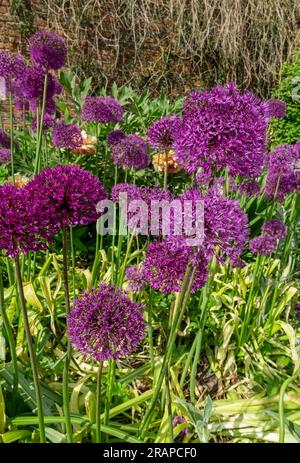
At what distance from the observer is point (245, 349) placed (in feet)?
6.91

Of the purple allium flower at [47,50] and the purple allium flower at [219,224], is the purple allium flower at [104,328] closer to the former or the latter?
the purple allium flower at [219,224]

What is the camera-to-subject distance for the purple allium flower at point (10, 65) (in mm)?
2048

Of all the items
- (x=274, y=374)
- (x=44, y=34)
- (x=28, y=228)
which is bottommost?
(x=274, y=374)

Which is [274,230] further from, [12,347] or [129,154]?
[12,347]

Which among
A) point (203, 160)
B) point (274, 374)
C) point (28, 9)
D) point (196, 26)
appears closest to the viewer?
point (203, 160)

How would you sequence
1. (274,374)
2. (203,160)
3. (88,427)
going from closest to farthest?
(203,160), (88,427), (274,374)

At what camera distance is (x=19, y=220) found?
969 millimetres

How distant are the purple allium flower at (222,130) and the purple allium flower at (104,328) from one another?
45 cm

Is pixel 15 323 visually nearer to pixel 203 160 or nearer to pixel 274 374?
pixel 274 374

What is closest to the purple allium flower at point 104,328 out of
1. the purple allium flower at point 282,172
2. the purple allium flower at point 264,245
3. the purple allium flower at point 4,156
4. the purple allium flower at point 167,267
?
the purple allium flower at point 167,267

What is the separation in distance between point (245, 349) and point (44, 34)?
69.6 inches

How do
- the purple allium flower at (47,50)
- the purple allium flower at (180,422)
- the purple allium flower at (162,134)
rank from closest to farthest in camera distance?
the purple allium flower at (180,422)
the purple allium flower at (162,134)
the purple allium flower at (47,50)

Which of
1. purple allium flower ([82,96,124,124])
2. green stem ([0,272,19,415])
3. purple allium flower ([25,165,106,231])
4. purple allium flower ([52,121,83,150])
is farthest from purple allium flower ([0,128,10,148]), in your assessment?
purple allium flower ([25,165,106,231])
